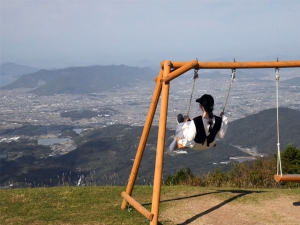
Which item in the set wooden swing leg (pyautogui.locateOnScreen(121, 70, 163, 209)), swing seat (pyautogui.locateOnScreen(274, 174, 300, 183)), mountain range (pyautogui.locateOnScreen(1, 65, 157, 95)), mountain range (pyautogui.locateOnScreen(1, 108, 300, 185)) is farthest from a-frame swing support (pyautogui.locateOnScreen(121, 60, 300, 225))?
mountain range (pyautogui.locateOnScreen(1, 65, 157, 95))

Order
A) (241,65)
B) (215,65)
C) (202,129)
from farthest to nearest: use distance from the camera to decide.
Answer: (241,65), (215,65), (202,129)

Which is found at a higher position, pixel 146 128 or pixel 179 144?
pixel 146 128

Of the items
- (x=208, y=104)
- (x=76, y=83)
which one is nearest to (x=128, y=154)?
(x=208, y=104)

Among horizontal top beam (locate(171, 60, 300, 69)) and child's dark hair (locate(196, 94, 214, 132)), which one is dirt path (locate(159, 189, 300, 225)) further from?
horizontal top beam (locate(171, 60, 300, 69))

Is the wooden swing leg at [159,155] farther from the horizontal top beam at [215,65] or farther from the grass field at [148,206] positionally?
the grass field at [148,206]

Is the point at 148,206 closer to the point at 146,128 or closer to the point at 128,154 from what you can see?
the point at 146,128

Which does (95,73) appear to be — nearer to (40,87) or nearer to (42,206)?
(40,87)

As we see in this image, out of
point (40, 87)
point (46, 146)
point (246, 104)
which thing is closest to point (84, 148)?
point (46, 146)
